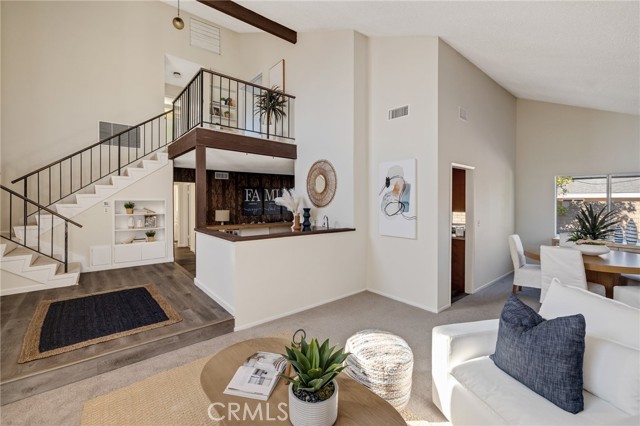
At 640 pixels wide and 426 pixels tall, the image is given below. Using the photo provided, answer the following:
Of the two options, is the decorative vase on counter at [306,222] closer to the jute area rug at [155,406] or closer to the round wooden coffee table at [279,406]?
the jute area rug at [155,406]

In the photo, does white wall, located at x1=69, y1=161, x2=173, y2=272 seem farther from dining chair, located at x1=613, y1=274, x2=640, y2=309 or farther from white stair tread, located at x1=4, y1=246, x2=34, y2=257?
dining chair, located at x1=613, y1=274, x2=640, y2=309

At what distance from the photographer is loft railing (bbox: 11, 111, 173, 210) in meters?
5.50

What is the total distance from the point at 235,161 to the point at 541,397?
5.73 metres

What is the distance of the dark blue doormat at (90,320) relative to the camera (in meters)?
2.67

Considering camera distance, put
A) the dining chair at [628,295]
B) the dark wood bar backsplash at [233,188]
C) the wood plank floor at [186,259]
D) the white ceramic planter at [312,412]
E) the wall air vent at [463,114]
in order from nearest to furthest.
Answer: the white ceramic planter at [312,412]
the dining chair at [628,295]
the wall air vent at [463,114]
the wood plank floor at [186,259]
the dark wood bar backsplash at [233,188]

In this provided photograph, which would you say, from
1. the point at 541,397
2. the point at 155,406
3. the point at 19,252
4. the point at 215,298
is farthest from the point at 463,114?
the point at 19,252

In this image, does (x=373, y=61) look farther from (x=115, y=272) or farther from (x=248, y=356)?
(x=115, y=272)

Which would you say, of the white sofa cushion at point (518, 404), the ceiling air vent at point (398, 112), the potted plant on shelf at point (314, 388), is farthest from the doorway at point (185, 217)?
the white sofa cushion at point (518, 404)

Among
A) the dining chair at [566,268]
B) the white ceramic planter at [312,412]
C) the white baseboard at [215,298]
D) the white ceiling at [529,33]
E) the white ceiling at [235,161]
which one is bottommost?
the white baseboard at [215,298]

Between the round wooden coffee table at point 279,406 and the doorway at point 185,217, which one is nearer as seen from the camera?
the round wooden coffee table at point 279,406

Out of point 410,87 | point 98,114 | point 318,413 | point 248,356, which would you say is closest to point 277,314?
point 248,356

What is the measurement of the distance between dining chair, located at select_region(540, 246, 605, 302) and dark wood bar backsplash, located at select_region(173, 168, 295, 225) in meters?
5.99

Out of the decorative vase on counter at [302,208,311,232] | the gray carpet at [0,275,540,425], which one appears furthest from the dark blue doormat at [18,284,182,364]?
the decorative vase on counter at [302,208,311,232]

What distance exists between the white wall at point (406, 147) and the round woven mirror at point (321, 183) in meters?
0.63
